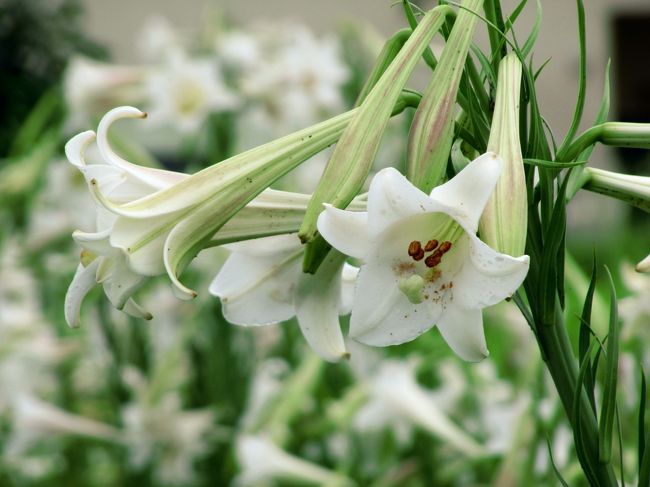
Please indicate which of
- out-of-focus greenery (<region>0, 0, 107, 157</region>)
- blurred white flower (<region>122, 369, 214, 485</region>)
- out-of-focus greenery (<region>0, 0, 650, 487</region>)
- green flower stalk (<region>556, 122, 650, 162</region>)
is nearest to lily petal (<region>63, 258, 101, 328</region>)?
green flower stalk (<region>556, 122, 650, 162</region>)

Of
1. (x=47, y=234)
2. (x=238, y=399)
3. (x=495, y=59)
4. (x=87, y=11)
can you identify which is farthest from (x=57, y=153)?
(x=87, y=11)

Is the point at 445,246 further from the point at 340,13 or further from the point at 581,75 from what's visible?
the point at 340,13

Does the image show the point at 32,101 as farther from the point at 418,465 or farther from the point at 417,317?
the point at 417,317

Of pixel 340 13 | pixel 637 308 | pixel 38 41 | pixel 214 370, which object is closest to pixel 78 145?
pixel 637 308

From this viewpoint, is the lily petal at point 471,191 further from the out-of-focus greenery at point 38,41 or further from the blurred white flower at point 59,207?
the out-of-focus greenery at point 38,41

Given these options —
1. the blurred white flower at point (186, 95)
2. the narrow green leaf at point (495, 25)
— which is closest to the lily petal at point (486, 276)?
the narrow green leaf at point (495, 25)

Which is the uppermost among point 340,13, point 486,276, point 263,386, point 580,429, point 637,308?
point 486,276

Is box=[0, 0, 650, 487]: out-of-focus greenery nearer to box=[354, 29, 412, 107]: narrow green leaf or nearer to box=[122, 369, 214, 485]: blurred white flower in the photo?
box=[122, 369, 214, 485]: blurred white flower
